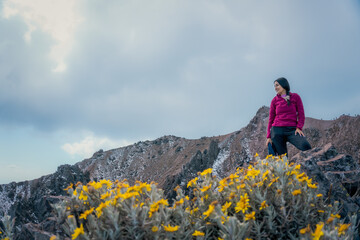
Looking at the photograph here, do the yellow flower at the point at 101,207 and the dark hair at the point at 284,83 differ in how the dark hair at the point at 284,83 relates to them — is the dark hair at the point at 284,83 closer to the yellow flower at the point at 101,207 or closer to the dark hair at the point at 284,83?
the dark hair at the point at 284,83

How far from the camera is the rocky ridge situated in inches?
205

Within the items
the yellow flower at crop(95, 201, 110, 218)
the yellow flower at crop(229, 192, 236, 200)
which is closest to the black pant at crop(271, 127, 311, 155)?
the yellow flower at crop(229, 192, 236, 200)

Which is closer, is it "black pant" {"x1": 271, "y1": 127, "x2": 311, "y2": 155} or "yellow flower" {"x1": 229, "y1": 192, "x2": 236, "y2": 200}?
"yellow flower" {"x1": 229, "y1": 192, "x2": 236, "y2": 200}

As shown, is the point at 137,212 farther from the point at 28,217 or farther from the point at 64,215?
the point at 28,217

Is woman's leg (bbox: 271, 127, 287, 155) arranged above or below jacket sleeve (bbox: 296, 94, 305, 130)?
below

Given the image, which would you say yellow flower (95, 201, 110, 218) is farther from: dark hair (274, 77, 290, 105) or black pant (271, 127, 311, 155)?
dark hair (274, 77, 290, 105)

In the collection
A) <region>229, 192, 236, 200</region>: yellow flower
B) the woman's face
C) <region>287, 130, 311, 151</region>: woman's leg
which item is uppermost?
the woman's face

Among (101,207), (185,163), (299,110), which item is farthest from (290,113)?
(185,163)

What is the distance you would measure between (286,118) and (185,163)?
28.8 m

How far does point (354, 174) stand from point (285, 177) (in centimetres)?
331

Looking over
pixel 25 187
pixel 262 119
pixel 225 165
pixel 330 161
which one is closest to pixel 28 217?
pixel 25 187

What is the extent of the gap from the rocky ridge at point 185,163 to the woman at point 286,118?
64cm

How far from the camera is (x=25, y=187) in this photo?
27891mm

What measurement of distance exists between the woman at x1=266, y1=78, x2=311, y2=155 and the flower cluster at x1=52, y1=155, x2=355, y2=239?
326cm
